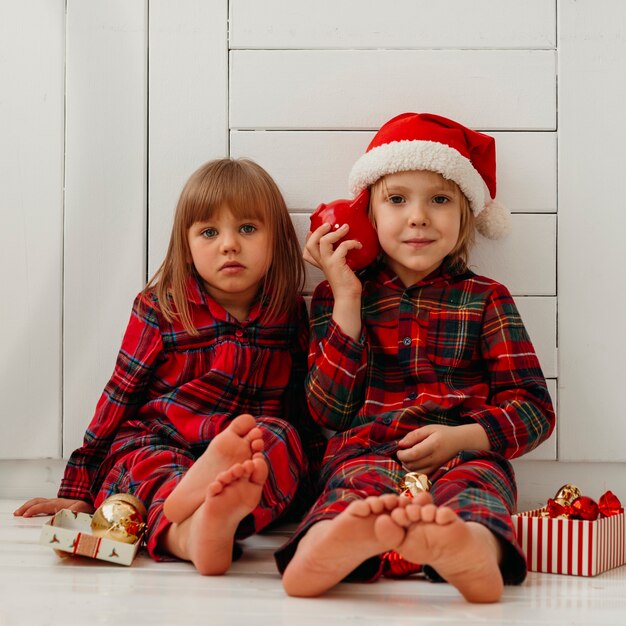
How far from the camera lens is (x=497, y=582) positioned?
1.06 metres

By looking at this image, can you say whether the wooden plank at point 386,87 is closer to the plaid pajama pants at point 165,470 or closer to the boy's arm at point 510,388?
the boy's arm at point 510,388

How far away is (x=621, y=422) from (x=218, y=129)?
97 centimetres

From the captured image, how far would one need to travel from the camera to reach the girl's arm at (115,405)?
158 centimetres

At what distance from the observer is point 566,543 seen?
1.28 meters

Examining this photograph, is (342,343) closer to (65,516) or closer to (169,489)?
(169,489)

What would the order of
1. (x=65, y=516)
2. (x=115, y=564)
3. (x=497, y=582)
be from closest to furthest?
(x=497, y=582) → (x=115, y=564) → (x=65, y=516)

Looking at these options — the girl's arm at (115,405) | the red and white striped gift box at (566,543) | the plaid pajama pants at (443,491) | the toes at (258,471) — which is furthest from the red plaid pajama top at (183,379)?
the red and white striped gift box at (566,543)

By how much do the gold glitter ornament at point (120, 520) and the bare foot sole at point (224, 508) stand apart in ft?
0.47

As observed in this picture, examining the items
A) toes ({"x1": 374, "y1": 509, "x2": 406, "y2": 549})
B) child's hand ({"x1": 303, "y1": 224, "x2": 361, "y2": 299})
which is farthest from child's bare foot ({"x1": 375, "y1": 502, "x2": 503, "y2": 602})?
child's hand ({"x1": 303, "y1": 224, "x2": 361, "y2": 299})

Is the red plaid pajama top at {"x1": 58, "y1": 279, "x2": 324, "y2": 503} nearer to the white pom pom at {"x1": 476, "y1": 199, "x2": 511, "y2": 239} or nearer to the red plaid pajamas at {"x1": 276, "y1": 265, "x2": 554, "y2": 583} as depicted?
the red plaid pajamas at {"x1": 276, "y1": 265, "x2": 554, "y2": 583}

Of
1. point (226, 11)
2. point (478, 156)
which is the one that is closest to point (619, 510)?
point (478, 156)

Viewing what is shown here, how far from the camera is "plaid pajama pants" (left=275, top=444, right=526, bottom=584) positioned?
116 centimetres

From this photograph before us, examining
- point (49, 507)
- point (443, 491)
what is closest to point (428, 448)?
point (443, 491)

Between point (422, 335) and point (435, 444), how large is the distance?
22cm
